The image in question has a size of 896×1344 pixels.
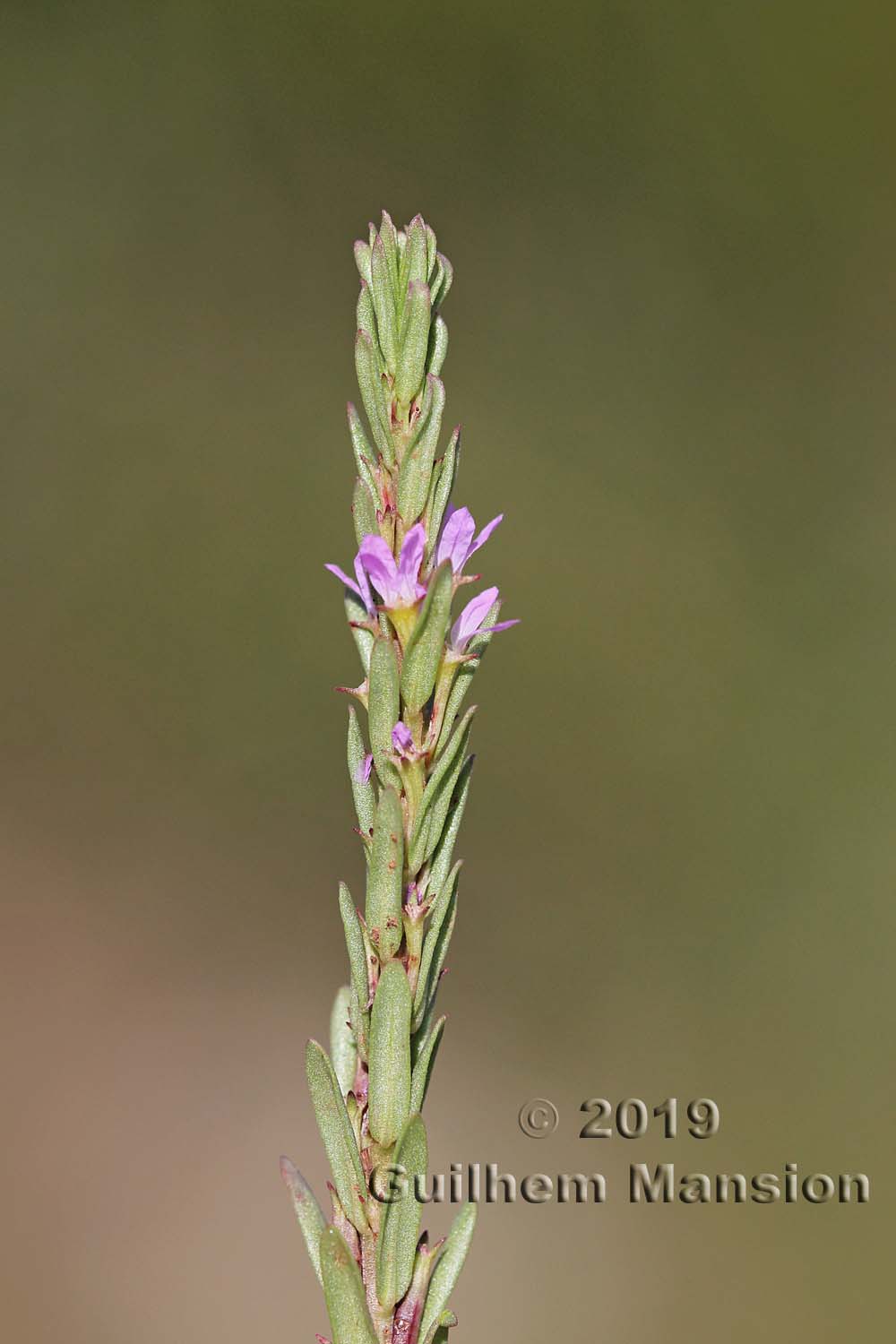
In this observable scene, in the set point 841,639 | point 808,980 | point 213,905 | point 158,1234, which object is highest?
point 841,639

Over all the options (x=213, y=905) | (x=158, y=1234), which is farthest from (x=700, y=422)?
(x=158, y=1234)

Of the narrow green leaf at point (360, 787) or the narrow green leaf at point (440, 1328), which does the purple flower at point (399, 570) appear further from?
the narrow green leaf at point (440, 1328)

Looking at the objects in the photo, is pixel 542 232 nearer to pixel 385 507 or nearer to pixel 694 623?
pixel 694 623

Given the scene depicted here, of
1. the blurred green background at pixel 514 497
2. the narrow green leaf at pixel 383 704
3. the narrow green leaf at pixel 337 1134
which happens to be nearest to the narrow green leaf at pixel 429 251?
the narrow green leaf at pixel 383 704

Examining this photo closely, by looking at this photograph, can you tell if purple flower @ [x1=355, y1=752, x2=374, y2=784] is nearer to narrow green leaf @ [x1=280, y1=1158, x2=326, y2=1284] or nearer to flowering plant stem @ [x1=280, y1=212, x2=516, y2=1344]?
flowering plant stem @ [x1=280, y1=212, x2=516, y2=1344]

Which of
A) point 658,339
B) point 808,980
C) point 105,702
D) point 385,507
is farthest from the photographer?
point 658,339

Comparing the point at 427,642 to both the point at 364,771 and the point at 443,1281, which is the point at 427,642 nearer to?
the point at 364,771

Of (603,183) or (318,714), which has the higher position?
(603,183)

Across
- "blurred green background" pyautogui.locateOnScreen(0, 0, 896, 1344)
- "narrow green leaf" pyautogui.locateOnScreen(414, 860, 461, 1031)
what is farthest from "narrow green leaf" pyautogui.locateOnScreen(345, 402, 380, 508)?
"blurred green background" pyautogui.locateOnScreen(0, 0, 896, 1344)
